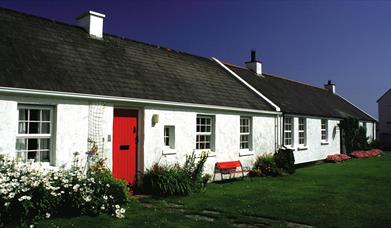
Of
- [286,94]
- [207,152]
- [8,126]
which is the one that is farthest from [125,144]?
[286,94]

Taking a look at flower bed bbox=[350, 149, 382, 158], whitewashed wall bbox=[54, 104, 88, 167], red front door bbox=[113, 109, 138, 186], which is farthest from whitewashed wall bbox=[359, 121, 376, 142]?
whitewashed wall bbox=[54, 104, 88, 167]

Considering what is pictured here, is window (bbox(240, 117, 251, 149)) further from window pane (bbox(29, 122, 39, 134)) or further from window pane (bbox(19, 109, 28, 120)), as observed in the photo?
window pane (bbox(19, 109, 28, 120))

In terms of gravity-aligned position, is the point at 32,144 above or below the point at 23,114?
below

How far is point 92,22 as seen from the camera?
14.5 m

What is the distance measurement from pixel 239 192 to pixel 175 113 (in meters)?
3.53

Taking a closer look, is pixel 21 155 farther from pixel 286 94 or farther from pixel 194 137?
pixel 286 94

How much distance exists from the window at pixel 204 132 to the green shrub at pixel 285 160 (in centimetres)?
443

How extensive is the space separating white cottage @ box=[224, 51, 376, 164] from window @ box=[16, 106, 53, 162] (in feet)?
41.0

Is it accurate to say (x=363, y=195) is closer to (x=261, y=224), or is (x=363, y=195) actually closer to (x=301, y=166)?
(x=261, y=224)

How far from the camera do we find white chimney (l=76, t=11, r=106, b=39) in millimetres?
14438

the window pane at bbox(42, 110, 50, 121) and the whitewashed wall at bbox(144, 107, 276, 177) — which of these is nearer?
the window pane at bbox(42, 110, 50, 121)

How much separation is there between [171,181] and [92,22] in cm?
735

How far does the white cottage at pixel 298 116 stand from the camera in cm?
2056

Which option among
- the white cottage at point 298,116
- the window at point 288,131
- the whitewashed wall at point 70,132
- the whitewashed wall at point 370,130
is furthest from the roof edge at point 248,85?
the whitewashed wall at point 370,130
